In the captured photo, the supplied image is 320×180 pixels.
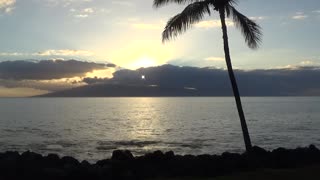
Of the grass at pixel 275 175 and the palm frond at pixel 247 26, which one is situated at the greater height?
the palm frond at pixel 247 26

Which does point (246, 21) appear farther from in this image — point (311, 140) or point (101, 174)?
point (311, 140)

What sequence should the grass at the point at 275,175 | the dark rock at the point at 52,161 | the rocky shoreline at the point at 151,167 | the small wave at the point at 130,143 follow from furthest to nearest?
the small wave at the point at 130,143
the dark rock at the point at 52,161
the rocky shoreline at the point at 151,167
the grass at the point at 275,175

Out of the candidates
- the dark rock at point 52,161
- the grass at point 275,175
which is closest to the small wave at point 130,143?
the dark rock at point 52,161

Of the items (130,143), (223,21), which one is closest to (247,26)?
(223,21)

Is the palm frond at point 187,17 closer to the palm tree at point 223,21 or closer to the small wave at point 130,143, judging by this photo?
the palm tree at point 223,21

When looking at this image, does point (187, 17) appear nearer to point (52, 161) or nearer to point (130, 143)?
point (52, 161)

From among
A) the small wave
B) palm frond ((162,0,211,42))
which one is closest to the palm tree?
palm frond ((162,0,211,42))

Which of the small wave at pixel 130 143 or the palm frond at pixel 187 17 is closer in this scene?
the palm frond at pixel 187 17

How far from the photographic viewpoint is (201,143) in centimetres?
4616

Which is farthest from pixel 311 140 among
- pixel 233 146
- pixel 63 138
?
pixel 63 138

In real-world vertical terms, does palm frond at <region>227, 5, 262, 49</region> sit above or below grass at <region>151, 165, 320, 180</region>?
above

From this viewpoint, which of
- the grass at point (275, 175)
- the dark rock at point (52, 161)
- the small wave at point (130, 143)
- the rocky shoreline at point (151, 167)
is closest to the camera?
the grass at point (275, 175)

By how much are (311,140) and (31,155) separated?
31.6 m

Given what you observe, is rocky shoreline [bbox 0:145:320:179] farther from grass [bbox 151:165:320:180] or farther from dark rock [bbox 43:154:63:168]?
grass [bbox 151:165:320:180]
